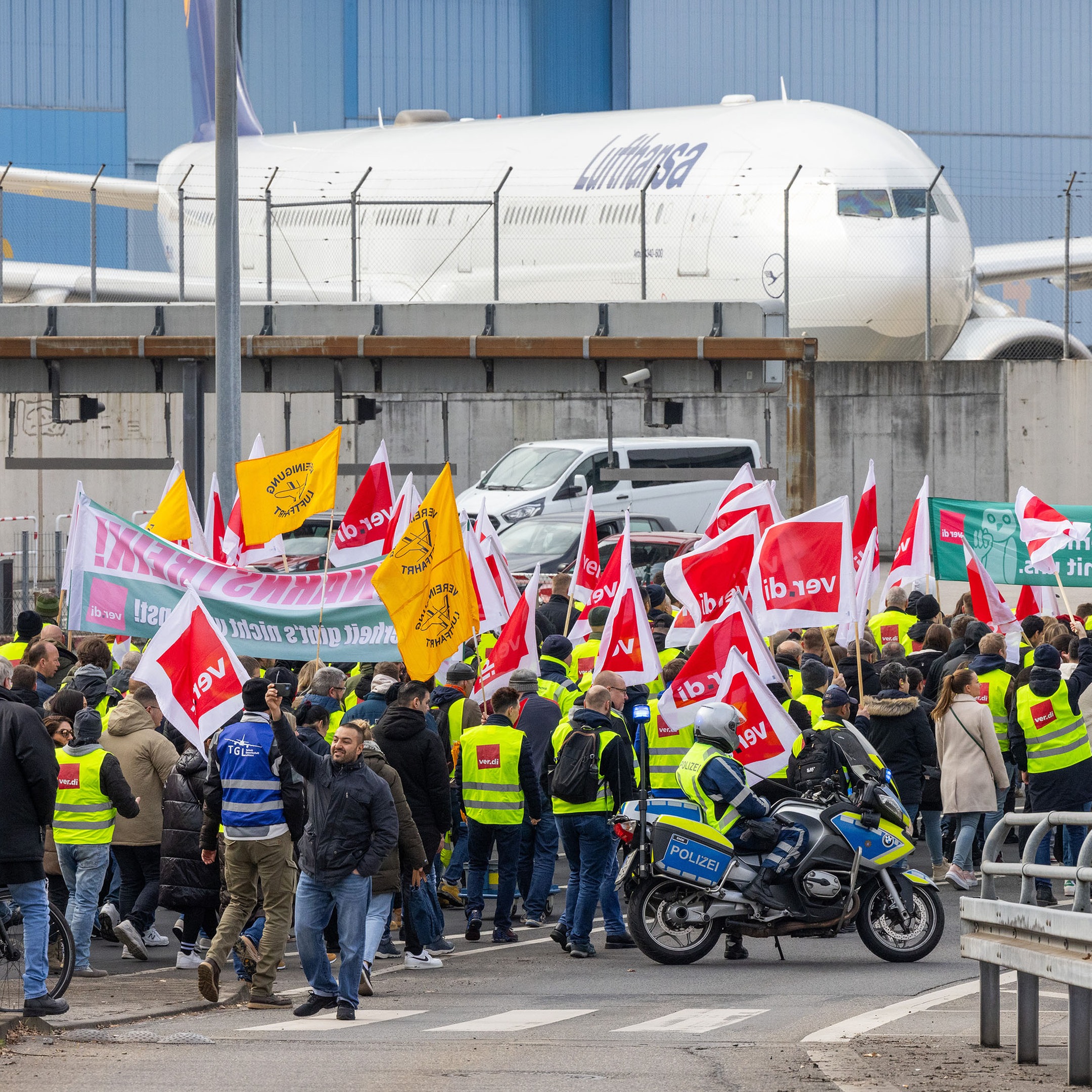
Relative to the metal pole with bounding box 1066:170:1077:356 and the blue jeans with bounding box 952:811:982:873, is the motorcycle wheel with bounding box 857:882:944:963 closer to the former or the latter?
the blue jeans with bounding box 952:811:982:873

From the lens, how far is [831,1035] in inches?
354

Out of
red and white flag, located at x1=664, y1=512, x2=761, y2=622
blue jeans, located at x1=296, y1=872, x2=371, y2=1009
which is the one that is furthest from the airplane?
blue jeans, located at x1=296, y1=872, x2=371, y2=1009

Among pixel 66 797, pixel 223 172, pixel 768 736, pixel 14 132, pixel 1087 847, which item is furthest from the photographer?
pixel 14 132

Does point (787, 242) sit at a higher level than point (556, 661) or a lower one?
A: higher

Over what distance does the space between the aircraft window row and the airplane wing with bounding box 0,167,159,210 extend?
15172 millimetres

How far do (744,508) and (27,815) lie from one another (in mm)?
9113

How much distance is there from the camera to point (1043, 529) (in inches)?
722

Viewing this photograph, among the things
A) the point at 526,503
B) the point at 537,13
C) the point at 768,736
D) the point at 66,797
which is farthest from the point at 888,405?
the point at 537,13

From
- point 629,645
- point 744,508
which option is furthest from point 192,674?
point 744,508

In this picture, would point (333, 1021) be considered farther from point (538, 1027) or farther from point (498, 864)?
point (498, 864)

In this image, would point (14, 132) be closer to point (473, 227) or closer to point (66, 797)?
point (473, 227)

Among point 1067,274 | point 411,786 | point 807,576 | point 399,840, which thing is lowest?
point 399,840

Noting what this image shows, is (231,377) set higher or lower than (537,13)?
lower

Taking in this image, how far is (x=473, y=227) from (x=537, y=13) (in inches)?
929
